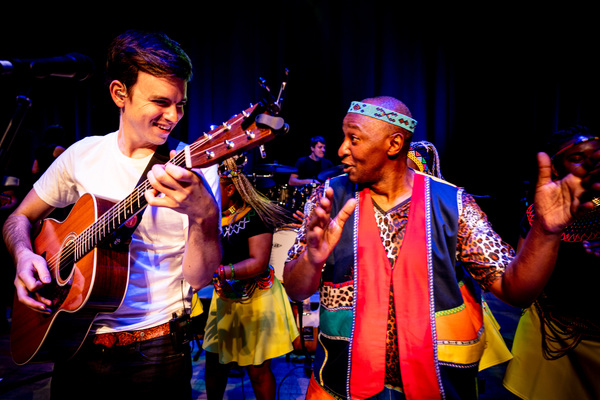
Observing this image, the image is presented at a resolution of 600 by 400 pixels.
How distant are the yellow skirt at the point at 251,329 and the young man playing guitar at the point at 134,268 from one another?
4.45ft

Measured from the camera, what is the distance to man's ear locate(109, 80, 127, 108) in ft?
5.52

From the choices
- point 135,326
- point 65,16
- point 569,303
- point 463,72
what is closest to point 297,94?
point 463,72

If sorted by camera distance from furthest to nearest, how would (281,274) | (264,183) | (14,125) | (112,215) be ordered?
(281,274) → (264,183) → (14,125) → (112,215)

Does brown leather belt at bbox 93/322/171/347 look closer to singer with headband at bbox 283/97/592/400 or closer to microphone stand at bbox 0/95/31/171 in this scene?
singer with headband at bbox 283/97/592/400

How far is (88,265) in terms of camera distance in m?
1.62

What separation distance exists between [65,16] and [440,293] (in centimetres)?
931

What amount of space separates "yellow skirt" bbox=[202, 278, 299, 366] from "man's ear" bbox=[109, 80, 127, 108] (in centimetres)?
204

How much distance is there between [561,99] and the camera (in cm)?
736

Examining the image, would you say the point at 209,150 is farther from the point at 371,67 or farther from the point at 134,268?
the point at 371,67

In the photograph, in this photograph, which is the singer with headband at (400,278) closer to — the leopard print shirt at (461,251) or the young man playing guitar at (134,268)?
the leopard print shirt at (461,251)

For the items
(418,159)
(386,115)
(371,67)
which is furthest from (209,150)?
(371,67)

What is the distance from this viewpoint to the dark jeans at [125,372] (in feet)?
5.38

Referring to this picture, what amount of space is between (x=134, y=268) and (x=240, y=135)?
0.87 metres

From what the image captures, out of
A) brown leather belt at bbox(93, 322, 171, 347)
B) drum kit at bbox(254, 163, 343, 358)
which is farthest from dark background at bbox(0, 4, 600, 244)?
brown leather belt at bbox(93, 322, 171, 347)
